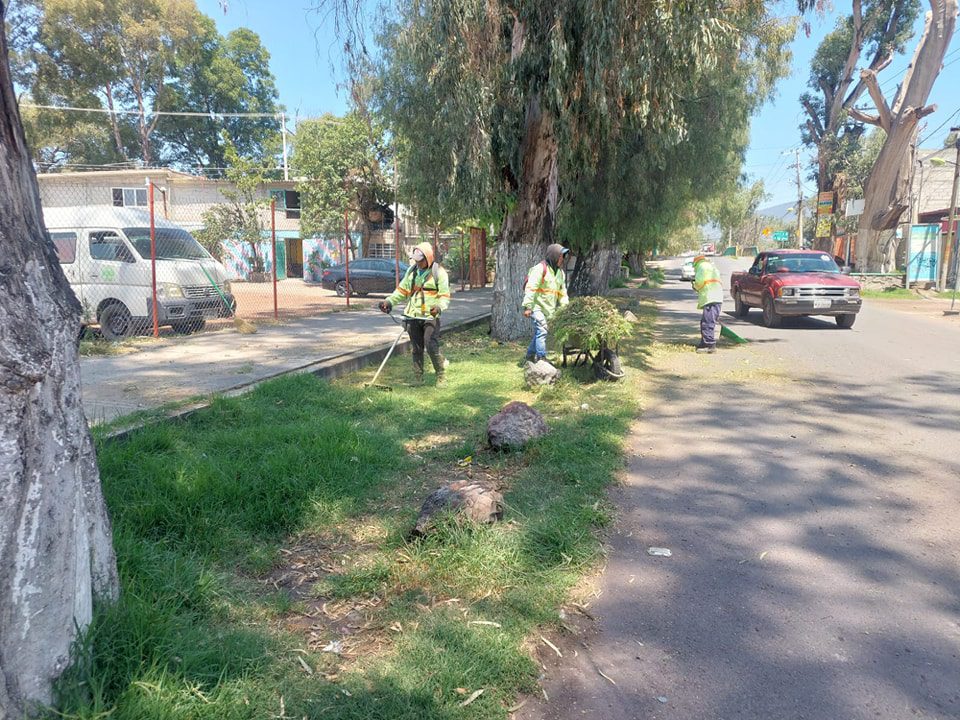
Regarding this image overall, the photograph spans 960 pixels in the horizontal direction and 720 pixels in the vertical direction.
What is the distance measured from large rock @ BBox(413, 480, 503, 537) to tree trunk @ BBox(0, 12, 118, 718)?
5.77 ft

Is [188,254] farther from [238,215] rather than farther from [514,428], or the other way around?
[238,215]

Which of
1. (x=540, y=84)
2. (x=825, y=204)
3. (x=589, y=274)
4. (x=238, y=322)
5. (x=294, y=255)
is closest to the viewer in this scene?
(x=540, y=84)

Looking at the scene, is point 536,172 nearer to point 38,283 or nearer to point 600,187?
point 600,187

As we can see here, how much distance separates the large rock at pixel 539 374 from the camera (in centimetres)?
796

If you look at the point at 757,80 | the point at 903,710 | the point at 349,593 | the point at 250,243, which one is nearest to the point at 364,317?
the point at 757,80

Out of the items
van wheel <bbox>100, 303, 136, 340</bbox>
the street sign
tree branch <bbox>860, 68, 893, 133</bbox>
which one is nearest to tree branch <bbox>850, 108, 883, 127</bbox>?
tree branch <bbox>860, 68, 893, 133</bbox>

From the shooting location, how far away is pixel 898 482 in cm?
496

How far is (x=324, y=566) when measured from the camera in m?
3.68

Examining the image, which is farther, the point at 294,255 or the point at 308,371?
the point at 294,255

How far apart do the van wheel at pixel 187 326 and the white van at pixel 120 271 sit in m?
0.02

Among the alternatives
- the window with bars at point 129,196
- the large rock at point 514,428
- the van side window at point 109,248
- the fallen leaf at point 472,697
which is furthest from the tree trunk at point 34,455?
the window with bars at point 129,196

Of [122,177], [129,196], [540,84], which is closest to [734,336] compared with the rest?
[540,84]

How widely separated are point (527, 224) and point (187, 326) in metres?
6.08

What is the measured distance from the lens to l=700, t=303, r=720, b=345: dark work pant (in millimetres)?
10906
